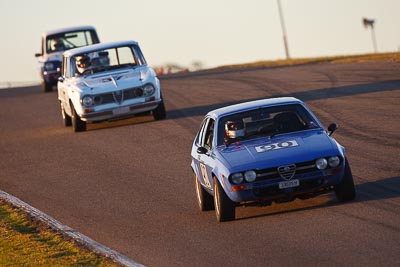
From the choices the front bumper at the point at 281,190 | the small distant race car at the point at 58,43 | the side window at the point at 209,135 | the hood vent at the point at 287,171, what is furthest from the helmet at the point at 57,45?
the hood vent at the point at 287,171

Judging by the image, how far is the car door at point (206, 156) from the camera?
1337 cm

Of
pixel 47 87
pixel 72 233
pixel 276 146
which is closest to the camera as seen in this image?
pixel 276 146

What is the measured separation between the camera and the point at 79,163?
65.6 feet

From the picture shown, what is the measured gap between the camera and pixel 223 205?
41.9 feet

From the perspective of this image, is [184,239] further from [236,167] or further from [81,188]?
[81,188]

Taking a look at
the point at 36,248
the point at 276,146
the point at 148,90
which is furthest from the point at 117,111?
the point at 36,248

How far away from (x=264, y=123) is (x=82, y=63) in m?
11.2

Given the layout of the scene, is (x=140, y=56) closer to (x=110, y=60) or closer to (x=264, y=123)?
(x=110, y=60)

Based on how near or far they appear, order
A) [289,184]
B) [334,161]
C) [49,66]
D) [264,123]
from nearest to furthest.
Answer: [289,184] → [334,161] → [264,123] → [49,66]

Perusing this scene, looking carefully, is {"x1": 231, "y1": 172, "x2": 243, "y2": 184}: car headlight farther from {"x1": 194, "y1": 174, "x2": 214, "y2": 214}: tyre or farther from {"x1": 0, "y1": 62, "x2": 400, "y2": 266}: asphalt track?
{"x1": 194, "y1": 174, "x2": 214, "y2": 214}: tyre

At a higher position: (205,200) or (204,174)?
(204,174)

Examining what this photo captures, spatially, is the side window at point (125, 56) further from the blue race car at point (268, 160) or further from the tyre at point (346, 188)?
the tyre at point (346, 188)

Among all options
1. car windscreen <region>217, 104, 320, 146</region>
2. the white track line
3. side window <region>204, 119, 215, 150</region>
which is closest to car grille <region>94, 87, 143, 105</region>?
the white track line

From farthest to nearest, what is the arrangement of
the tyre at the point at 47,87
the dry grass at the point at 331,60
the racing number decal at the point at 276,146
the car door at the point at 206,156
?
the tyre at the point at 47,87 < the dry grass at the point at 331,60 < the car door at the point at 206,156 < the racing number decal at the point at 276,146
